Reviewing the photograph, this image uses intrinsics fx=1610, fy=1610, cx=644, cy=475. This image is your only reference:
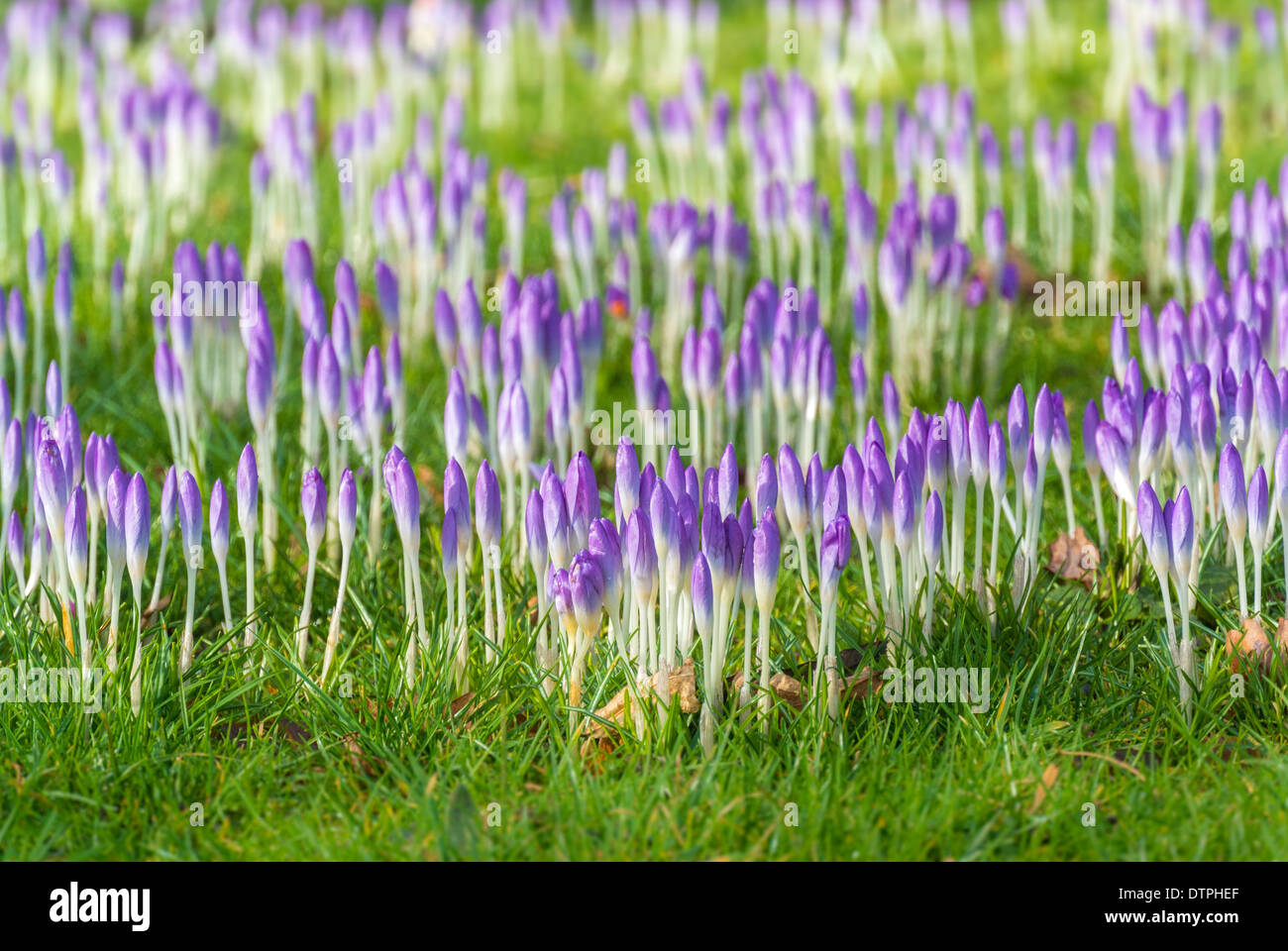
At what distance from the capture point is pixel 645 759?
155 inches

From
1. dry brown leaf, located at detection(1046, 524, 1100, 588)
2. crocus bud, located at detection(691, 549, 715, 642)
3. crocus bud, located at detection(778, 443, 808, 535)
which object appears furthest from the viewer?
dry brown leaf, located at detection(1046, 524, 1100, 588)

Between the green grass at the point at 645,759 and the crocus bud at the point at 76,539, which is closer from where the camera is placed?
the green grass at the point at 645,759

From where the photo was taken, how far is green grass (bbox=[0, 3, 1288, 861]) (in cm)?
374

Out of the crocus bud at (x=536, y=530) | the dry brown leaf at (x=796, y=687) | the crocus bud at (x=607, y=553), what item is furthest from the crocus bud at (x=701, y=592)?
the crocus bud at (x=536, y=530)

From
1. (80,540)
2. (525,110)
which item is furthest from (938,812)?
(525,110)

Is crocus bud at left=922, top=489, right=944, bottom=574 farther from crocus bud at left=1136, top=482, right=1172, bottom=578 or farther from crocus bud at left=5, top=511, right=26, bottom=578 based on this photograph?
crocus bud at left=5, top=511, right=26, bottom=578

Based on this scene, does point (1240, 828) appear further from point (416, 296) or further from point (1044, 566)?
point (416, 296)

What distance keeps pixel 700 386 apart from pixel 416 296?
2504mm

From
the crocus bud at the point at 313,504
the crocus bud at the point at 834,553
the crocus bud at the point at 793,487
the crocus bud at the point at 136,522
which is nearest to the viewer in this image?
the crocus bud at the point at 834,553

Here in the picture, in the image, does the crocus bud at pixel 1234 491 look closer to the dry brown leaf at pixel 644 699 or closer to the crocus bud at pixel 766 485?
the crocus bud at pixel 766 485

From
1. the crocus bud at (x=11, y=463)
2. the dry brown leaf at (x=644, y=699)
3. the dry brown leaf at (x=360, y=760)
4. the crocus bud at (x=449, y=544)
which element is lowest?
the dry brown leaf at (x=360, y=760)

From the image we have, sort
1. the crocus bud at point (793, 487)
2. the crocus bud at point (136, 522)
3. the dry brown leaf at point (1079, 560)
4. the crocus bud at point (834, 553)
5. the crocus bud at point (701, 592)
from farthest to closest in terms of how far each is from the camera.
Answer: the dry brown leaf at point (1079, 560), the crocus bud at point (136, 522), the crocus bud at point (793, 487), the crocus bud at point (834, 553), the crocus bud at point (701, 592)

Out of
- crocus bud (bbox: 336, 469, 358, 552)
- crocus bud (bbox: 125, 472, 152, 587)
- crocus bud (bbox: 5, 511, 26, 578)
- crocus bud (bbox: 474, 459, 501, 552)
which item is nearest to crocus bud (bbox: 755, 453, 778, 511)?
crocus bud (bbox: 474, 459, 501, 552)

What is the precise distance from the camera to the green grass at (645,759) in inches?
147
